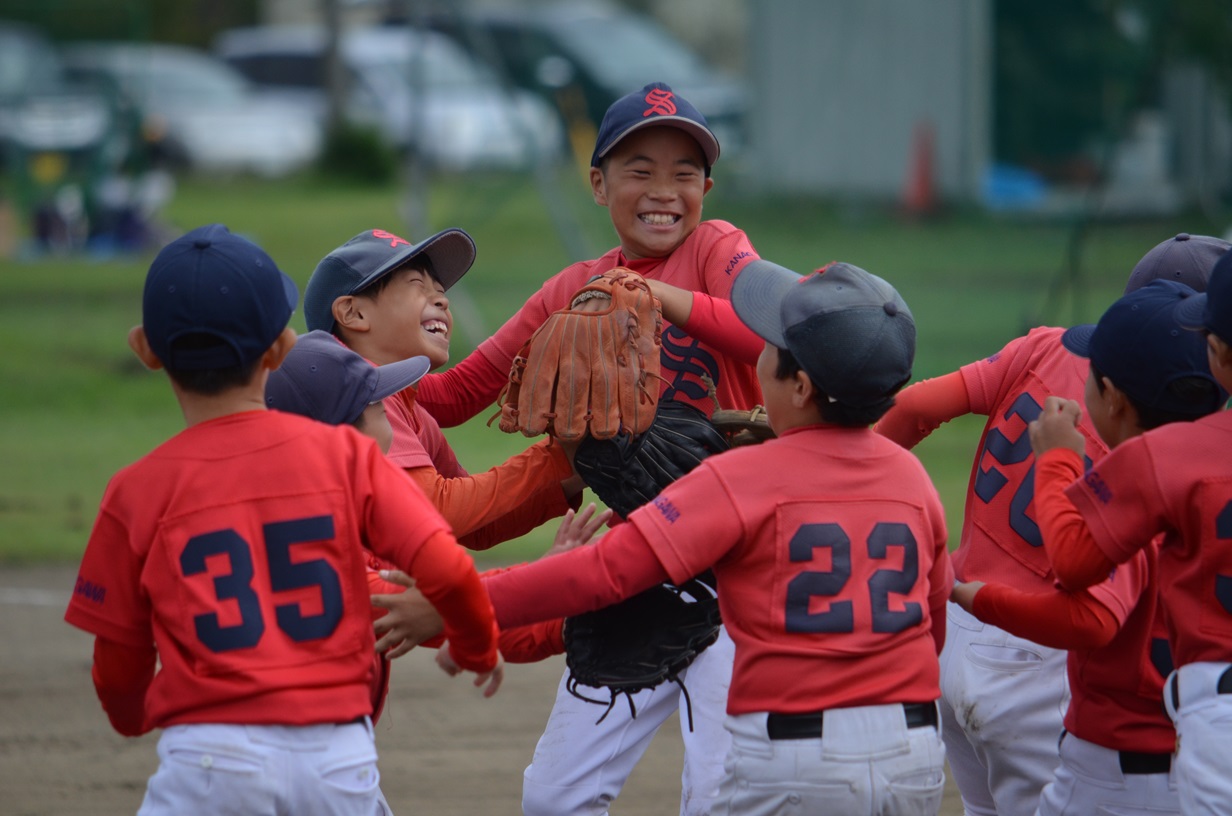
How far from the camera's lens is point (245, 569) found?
2.48 m

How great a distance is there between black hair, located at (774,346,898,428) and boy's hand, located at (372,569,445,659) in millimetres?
770

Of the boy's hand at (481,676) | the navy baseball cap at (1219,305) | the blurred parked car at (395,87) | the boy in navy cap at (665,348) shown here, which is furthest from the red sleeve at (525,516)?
the blurred parked car at (395,87)

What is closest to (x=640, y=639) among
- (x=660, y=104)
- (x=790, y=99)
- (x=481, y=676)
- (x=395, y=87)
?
(x=481, y=676)

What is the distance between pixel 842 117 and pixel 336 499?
1830cm

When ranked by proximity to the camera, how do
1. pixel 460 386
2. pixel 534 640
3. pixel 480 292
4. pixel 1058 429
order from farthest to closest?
pixel 480 292
pixel 460 386
pixel 534 640
pixel 1058 429

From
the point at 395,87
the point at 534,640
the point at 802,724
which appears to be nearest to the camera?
the point at 802,724

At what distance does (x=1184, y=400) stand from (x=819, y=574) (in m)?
0.79

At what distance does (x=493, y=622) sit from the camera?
8.57 ft

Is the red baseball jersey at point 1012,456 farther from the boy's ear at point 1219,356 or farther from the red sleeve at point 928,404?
the boy's ear at point 1219,356

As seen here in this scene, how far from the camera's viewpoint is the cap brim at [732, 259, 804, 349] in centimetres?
274

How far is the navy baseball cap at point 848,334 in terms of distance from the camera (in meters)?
2.60

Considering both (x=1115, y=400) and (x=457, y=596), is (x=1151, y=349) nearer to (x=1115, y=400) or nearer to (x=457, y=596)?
(x=1115, y=400)

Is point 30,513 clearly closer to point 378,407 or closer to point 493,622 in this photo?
point 378,407

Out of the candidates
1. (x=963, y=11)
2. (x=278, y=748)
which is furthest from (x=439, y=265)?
(x=963, y=11)
